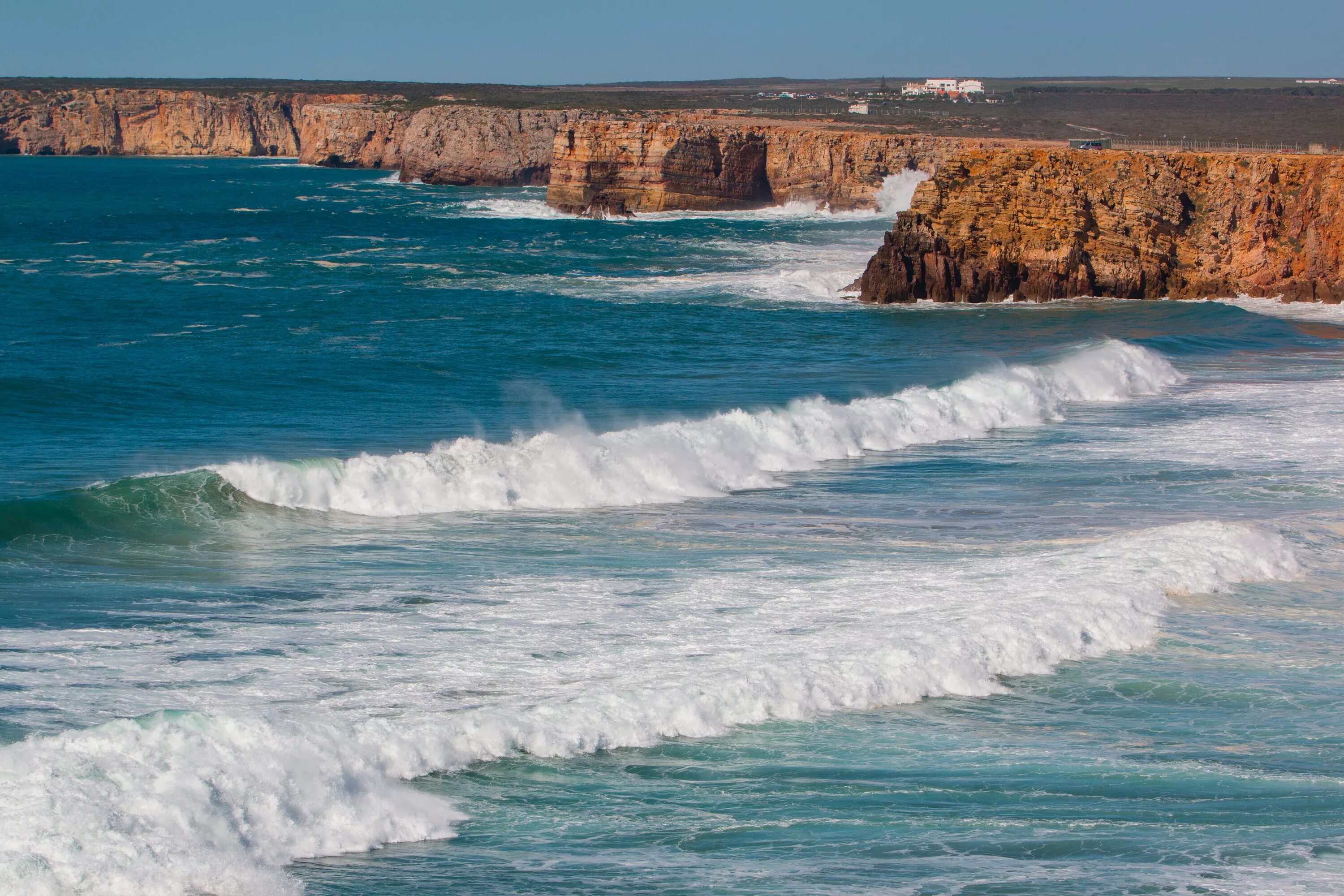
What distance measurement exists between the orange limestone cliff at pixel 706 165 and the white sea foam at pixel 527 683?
64.9 m

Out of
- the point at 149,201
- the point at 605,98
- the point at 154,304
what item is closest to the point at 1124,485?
the point at 154,304

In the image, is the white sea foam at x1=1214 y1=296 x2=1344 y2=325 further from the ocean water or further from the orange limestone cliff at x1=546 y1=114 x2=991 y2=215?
the orange limestone cliff at x1=546 y1=114 x2=991 y2=215

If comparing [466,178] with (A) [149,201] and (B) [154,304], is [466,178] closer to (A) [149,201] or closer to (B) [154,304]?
(A) [149,201]

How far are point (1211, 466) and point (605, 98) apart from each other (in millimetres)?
125053

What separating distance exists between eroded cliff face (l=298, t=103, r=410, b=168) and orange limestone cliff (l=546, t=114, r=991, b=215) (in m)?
45.6

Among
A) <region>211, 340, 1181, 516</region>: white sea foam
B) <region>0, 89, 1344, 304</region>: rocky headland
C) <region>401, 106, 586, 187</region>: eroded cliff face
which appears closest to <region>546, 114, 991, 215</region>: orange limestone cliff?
<region>0, 89, 1344, 304</region>: rocky headland

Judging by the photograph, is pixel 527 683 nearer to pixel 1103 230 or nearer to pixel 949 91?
pixel 1103 230

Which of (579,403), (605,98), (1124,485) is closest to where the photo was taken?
(1124,485)

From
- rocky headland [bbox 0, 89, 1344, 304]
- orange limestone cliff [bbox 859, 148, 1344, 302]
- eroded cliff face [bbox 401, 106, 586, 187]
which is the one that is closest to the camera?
orange limestone cliff [bbox 859, 148, 1344, 302]

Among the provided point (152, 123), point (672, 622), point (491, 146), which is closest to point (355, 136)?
point (491, 146)

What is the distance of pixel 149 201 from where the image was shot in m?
82.1

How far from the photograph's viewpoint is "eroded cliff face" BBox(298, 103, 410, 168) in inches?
4855

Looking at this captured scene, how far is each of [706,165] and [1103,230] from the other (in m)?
42.9

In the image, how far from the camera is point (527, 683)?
9.82 metres
